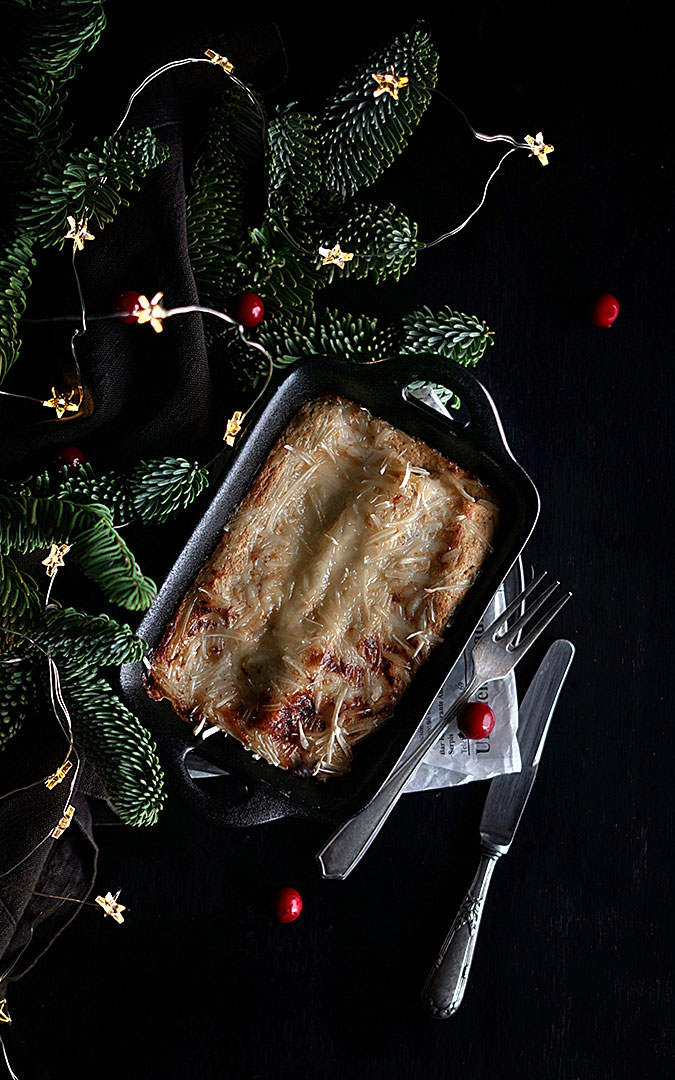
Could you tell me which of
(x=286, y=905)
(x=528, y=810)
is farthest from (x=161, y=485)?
(x=528, y=810)

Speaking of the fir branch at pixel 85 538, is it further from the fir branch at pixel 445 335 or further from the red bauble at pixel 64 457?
the fir branch at pixel 445 335

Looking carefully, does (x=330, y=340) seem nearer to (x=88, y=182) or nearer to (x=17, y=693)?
(x=88, y=182)

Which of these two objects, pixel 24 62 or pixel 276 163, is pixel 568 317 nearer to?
pixel 276 163

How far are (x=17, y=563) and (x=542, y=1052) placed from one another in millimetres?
1388

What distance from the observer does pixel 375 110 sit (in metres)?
1.51

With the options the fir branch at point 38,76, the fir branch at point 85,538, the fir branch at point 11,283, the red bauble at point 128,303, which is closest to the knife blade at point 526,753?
the fir branch at point 85,538

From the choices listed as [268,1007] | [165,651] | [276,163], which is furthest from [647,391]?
[268,1007]

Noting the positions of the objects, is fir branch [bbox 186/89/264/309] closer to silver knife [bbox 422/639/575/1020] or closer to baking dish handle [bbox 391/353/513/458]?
baking dish handle [bbox 391/353/513/458]

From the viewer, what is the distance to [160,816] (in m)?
1.85

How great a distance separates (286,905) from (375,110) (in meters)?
1.43

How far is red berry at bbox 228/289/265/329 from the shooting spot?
5.24 ft

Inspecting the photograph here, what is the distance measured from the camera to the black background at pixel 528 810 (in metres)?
1.86

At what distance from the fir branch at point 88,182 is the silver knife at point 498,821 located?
1.14 metres

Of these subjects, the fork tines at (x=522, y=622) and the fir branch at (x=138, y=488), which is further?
the fork tines at (x=522, y=622)
